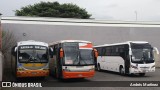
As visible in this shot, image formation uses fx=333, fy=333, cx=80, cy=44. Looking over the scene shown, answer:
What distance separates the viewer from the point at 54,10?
5950cm

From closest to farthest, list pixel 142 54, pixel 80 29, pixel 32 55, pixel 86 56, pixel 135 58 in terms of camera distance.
→ pixel 86 56
pixel 32 55
pixel 135 58
pixel 142 54
pixel 80 29

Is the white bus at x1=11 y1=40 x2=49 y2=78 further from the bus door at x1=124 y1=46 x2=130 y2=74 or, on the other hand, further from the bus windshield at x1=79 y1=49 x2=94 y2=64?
the bus door at x1=124 y1=46 x2=130 y2=74

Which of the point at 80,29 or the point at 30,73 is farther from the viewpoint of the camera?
the point at 80,29

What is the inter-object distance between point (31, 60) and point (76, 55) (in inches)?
121

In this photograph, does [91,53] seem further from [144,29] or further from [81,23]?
[144,29]

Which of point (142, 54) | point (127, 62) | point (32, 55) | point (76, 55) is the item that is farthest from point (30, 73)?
point (142, 54)

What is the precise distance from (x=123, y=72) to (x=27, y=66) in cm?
809

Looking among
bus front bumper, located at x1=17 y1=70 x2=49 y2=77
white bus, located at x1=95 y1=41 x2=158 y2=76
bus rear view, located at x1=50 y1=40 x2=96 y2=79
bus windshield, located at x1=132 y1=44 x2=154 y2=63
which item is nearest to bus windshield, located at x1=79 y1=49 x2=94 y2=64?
A: bus rear view, located at x1=50 y1=40 x2=96 y2=79

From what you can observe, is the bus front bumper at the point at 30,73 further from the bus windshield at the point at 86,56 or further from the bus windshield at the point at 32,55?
the bus windshield at the point at 86,56

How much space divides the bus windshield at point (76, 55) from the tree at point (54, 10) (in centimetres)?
3882

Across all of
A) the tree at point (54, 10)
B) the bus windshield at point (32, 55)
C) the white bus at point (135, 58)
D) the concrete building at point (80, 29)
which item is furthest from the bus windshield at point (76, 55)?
the tree at point (54, 10)

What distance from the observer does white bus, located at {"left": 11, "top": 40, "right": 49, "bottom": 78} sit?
848 inches

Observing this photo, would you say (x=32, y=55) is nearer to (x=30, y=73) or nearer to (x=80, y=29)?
(x=30, y=73)

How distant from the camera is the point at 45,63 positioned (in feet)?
72.8
